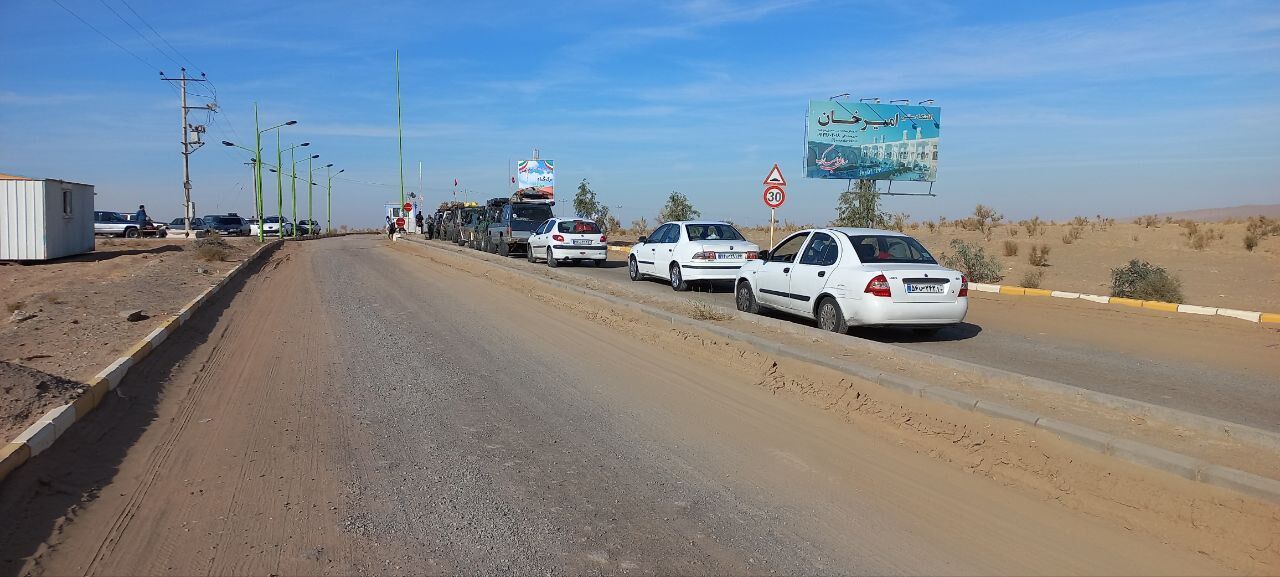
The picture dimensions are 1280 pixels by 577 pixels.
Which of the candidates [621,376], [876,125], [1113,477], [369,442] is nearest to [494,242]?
[876,125]

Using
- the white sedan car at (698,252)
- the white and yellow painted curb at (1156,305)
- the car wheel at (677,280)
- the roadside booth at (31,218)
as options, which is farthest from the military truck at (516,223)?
the white and yellow painted curb at (1156,305)

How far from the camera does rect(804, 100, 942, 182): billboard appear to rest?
108 feet

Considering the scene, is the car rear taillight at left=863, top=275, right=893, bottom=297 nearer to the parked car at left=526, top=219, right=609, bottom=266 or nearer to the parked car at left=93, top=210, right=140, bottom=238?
the parked car at left=526, top=219, right=609, bottom=266

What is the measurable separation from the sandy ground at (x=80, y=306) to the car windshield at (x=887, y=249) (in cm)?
897

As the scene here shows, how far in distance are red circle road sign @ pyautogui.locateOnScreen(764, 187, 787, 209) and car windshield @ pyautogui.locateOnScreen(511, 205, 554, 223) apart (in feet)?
41.7

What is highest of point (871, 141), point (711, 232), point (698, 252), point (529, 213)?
point (871, 141)

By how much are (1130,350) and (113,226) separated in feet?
184

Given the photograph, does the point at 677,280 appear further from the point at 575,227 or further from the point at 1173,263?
the point at 1173,263

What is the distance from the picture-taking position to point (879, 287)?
420 inches

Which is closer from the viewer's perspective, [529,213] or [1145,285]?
[1145,285]

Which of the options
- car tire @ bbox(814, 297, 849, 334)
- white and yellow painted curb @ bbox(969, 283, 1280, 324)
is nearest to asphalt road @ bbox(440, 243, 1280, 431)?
white and yellow painted curb @ bbox(969, 283, 1280, 324)

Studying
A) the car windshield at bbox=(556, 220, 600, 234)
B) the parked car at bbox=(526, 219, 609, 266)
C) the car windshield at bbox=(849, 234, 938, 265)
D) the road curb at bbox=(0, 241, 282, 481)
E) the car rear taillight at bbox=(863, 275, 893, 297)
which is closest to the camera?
the road curb at bbox=(0, 241, 282, 481)

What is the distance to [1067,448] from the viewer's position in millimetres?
5965

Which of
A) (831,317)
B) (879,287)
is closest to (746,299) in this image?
(831,317)
